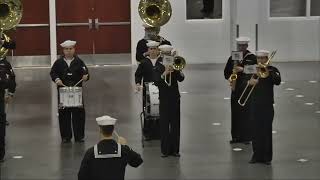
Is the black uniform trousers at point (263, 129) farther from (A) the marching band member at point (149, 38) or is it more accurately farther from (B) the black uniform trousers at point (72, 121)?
(A) the marching band member at point (149, 38)

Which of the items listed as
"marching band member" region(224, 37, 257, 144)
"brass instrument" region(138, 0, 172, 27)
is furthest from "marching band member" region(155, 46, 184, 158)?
"brass instrument" region(138, 0, 172, 27)

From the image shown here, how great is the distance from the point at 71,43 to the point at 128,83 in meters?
7.06

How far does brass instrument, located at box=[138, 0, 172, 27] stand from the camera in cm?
1659

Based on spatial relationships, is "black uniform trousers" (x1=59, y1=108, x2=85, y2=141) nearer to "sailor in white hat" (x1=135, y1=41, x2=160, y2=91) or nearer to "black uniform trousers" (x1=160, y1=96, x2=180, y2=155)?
"sailor in white hat" (x1=135, y1=41, x2=160, y2=91)

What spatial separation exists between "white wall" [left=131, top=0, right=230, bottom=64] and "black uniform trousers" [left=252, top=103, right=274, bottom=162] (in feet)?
39.8

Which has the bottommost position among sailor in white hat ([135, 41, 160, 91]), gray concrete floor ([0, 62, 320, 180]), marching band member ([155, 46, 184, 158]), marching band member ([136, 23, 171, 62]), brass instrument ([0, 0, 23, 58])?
gray concrete floor ([0, 62, 320, 180])

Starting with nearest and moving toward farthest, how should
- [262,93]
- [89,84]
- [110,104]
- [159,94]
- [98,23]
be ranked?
1. [262,93]
2. [159,94]
3. [110,104]
4. [89,84]
5. [98,23]

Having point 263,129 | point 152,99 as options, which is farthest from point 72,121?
point 263,129

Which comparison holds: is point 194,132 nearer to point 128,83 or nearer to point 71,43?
point 71,43

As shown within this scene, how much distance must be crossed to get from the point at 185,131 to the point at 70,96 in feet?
8.51

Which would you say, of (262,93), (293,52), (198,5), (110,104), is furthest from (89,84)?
(262,93)

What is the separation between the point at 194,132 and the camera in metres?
14.8

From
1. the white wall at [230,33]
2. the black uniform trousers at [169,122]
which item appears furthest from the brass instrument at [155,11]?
the white wall at [230,33]

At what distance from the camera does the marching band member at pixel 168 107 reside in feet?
41.5
